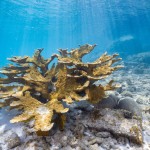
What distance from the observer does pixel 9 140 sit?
3.04 meters

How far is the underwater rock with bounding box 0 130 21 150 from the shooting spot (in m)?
2.96

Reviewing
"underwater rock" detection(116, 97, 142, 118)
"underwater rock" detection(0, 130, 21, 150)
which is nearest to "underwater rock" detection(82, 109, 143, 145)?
"underwater rock" detection(116, 97, 142, 118)

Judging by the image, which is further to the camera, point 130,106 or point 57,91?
point 130,106

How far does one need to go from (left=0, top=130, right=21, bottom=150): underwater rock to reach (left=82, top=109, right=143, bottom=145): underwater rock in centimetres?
121

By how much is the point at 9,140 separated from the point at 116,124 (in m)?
1.87

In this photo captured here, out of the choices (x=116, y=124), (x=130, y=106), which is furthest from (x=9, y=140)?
(x=130, y=106)

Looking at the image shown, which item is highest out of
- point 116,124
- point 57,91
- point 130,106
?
point 57,91

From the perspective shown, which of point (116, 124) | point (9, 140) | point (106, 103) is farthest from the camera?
point (106, 103)

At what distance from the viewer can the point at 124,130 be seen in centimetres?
312

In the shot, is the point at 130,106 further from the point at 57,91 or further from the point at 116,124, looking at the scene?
the point at 57,91

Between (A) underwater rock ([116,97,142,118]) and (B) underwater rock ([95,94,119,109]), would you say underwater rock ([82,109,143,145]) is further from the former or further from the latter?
(A) underwater rock ([116,97,142,118])

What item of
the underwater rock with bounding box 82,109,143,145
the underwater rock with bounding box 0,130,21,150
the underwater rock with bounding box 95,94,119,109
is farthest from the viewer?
the underwater rock with bounding box 95,94,119,109

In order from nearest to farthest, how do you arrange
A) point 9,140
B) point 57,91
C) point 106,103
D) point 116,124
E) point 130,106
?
point 9,140 → point 116,124 → point 57,91 → point 106,103 → point 130,106

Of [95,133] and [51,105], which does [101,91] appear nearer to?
[95,133]
